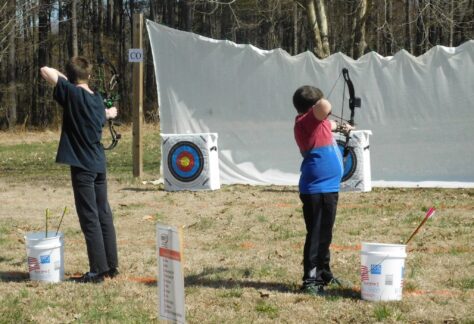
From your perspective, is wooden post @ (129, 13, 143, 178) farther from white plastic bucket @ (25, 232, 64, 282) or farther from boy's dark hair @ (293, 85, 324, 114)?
boy's dark hair @ (293, 85, 324, 114)

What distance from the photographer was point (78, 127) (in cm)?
574

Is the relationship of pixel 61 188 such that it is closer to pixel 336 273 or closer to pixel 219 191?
pixel 219 191

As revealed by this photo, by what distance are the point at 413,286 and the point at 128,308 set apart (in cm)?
200

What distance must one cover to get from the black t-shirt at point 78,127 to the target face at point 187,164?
5.74 metres

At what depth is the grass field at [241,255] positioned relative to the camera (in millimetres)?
5055

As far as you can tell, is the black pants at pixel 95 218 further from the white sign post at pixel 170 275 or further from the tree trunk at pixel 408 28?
the tree trunk at pixel 408 28

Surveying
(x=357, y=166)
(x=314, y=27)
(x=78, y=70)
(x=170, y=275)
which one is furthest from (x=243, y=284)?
(x=314, y=27)

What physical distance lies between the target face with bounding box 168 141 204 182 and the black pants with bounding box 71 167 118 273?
18.2ft

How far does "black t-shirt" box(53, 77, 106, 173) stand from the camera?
5.70 metres

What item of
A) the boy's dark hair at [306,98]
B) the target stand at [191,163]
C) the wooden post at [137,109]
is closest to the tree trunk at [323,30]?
the wooden post at [137,109]

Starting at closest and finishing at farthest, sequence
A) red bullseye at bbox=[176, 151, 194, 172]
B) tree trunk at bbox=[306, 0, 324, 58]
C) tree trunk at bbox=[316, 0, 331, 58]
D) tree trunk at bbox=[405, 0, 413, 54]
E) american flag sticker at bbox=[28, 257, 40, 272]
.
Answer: american flag sticker at bbox=[28, 257, 40, 272] → red bullseye at bbox=[176, 151, 194, 172] → tree trunk at bbox=[306, 0, 324, 58] → tree trunk at bbox=[316, 0, 331, 58] → tree trunk at bbox=[405, 0, 413, 54]

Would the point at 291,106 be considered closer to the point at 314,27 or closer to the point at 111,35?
the point at 314,27

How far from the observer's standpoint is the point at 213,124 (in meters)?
12.7

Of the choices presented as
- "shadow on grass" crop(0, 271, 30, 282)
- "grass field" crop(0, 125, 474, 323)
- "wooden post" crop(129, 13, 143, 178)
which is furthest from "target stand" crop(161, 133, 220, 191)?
"shadow on grass" crop(0, 271, 30, 282)
